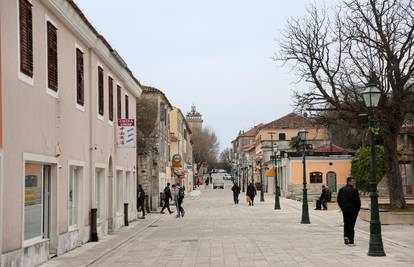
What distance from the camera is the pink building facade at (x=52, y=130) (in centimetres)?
1174

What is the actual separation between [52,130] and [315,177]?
46.4m

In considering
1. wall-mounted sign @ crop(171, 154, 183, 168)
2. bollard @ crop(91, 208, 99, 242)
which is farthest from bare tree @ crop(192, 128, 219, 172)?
bollard @ crop(91, 208, 99, 242)

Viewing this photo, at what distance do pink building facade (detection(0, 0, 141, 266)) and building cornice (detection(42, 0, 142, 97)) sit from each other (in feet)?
0.12

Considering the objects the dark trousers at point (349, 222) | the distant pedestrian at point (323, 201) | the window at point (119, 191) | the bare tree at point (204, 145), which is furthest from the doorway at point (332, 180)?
the bare tree at point (204, 145)

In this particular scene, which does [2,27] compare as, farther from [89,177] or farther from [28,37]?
[89,177]

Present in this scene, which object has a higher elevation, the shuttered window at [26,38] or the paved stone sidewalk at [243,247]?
the shuttered window at [26,38]

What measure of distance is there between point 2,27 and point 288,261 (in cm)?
773

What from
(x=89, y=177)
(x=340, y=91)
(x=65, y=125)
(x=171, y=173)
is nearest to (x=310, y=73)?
(x=340, y=91)

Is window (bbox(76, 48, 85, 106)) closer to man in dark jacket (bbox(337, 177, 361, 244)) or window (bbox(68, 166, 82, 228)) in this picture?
window (bbox(68, 166, 82, 228))

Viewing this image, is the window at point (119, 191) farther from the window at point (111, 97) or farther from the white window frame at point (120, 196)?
the window at point (111, 97)

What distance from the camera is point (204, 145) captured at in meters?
125

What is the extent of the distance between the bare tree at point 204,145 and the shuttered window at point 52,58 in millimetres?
106063

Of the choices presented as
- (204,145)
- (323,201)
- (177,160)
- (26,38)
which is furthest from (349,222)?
(204,145)

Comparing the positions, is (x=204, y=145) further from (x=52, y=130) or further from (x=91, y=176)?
(x=52, y=130)
